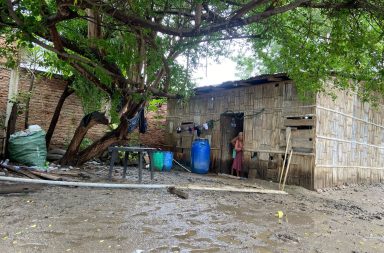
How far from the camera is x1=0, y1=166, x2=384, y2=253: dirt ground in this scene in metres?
3.52

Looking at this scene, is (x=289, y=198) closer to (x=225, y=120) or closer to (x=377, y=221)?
(x=377, y=221)

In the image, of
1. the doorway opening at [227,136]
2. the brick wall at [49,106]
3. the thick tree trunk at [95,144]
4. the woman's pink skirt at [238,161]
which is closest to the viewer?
the thick tree trunk at [95,144]

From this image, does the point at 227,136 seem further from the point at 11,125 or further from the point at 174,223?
the point at 174,223

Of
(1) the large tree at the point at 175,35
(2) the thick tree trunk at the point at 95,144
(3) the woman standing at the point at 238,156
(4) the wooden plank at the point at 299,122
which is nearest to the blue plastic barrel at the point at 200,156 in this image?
(3) the woman standing at the point at 238,156

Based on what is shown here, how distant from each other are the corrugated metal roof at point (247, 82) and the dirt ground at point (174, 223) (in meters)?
3.81

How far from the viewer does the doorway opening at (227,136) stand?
11.7 meters

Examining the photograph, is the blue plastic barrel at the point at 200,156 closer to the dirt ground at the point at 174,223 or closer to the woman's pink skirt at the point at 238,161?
the woman's pink skirt at the point at 238,161

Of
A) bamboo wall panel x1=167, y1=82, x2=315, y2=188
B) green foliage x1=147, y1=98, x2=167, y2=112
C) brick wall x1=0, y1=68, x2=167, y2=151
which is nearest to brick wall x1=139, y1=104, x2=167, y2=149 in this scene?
green foliage x1=147, y1=98, x2=167, y2=112

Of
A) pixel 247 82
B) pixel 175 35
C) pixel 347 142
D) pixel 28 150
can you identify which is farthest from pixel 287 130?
pixel 28 150

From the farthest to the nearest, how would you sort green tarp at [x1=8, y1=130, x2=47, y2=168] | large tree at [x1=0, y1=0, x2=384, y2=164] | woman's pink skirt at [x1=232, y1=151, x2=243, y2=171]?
1. woman's pink skirt at [x1=232, y1=151, x2=243, y2=171]
2. green tarp at [x1=8, y1=130, x2=47, y2=168]
3. large tree at [x1=0, y1=0, x2=384, y2=164]

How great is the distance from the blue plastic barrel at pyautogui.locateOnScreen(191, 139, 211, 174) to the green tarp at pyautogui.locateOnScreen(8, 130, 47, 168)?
15.7ft

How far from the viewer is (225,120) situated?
1187 cm

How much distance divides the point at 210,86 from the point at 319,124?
4.12 m

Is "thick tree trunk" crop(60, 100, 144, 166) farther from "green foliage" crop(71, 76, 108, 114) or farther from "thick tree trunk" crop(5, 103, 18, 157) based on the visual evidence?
"thick tree trunk" crop(5, 103, 18, 157)
